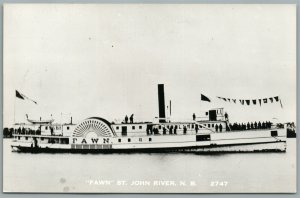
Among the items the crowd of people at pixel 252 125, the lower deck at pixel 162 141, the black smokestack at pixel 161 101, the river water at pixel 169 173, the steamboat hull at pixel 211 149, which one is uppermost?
the black smokestack at pixel 161 101

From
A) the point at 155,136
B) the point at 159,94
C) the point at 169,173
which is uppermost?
the point at 159,94

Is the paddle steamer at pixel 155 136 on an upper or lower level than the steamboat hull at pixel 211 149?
upper

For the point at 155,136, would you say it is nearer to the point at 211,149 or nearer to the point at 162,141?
the point at 162,141

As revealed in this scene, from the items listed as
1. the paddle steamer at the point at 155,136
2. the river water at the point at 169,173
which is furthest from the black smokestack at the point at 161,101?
the river water at the point at 169,173

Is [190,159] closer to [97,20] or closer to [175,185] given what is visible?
[175,185]

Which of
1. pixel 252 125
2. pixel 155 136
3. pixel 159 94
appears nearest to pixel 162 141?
pixel 155 136

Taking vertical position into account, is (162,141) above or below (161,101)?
below

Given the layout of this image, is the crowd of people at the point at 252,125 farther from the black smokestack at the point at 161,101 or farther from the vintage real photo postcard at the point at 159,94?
the black smokestack at the point at 161,101

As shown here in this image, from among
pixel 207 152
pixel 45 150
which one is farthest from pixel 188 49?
pixel 45 150
